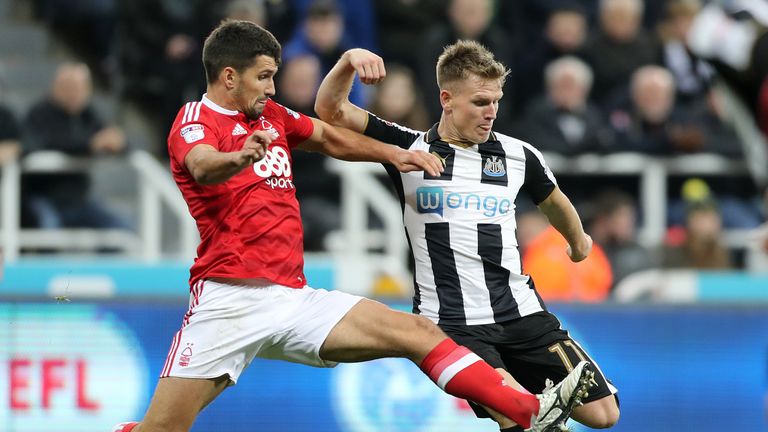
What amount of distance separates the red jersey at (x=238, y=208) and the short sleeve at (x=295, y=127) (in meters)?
0.16

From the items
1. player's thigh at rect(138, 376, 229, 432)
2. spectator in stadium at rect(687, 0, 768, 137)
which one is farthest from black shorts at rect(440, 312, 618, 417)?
spectator in stadium at rect(687, 0, 768, 137)

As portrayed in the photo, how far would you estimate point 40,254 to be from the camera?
1029 centimetres

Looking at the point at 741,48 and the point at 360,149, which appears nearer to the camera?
the point at 741,48

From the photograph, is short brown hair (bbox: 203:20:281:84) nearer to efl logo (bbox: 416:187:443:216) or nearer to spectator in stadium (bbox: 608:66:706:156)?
efl logo (bbox: 416:187:443:216)

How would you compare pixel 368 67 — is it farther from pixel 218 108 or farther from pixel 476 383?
pixel 476 383

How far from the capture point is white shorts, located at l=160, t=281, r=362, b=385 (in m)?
5.78

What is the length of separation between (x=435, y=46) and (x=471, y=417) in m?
3.41

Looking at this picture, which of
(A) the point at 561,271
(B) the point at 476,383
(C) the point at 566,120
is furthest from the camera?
(C) the point at 566,120

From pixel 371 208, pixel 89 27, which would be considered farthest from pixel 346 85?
pixel 89 27

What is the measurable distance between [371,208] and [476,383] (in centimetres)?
457

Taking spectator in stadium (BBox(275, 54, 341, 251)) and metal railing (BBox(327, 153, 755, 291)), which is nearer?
metal railing (BBox(327, 153, 755, 291))

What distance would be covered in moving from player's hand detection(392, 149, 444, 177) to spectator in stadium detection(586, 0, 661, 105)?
5.14 meters

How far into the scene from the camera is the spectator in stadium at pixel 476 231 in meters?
6.20

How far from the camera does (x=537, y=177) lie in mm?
6402
